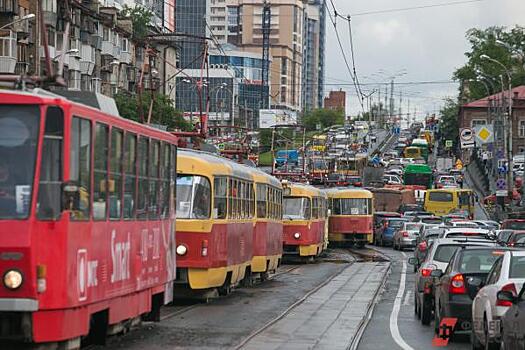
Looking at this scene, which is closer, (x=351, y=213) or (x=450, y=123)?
(x=351, y=213)

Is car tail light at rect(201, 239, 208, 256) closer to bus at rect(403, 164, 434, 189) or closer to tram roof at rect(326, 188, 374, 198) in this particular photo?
tram roof at rect(326, 188, 374, 198)

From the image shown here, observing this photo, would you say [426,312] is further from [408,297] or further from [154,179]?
[408,297]

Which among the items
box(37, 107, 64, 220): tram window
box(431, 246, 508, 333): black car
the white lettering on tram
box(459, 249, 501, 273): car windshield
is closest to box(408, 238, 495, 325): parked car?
box(431, 246, 508, 333): black car

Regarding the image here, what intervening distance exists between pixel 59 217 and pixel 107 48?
234 feet

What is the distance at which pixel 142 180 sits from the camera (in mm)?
16406

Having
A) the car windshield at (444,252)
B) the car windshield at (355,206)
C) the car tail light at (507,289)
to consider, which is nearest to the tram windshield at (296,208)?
the car windshield at (355,206)

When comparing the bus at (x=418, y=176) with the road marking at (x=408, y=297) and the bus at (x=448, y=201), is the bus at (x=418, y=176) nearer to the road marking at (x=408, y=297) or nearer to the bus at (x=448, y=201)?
the bus at (x=448, y=201)

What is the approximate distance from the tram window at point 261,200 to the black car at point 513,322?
16.2 m

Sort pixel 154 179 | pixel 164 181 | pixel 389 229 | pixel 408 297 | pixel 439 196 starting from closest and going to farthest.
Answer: pixel 154 179 < pixel 164 181 < pixel 408 297 < pixel 389 229 < pixel 439 196

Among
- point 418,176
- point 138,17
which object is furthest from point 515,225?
point 418,176

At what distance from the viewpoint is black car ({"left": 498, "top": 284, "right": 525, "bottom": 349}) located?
517 inches

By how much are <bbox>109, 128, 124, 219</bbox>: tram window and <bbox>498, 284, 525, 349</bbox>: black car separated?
14.3 feet

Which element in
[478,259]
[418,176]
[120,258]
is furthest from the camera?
[418,176]

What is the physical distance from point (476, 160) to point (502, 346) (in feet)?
358
